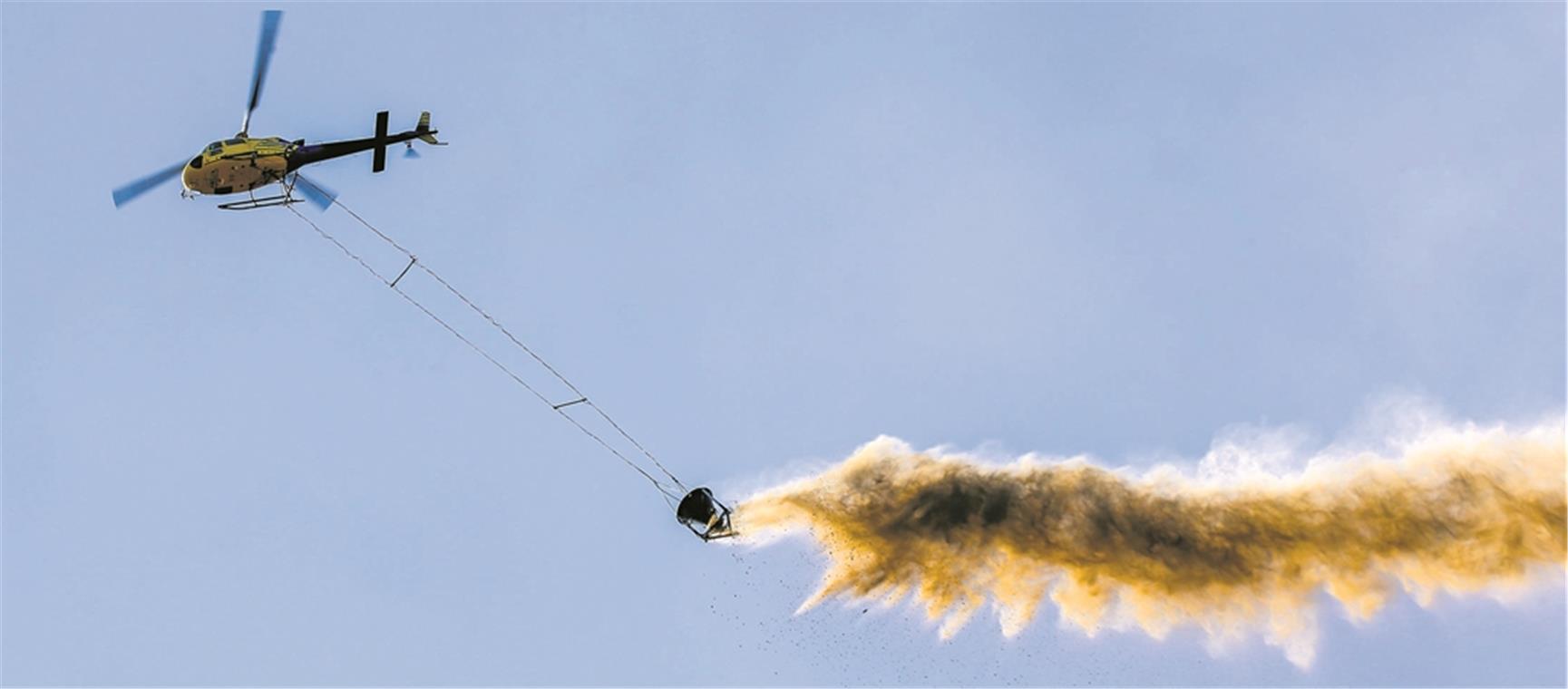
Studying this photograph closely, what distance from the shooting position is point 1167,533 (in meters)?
44.8

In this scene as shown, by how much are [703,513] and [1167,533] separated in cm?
1459

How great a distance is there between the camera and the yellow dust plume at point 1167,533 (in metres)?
41.9

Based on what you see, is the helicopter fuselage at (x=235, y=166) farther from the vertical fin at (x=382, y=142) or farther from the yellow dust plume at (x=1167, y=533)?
the yellow dust plume at (x=1167, y=533)

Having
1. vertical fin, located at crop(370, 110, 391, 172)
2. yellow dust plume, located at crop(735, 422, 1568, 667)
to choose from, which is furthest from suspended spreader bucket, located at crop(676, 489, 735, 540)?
vertical fin, located at crop(370, 110, 391, 172)

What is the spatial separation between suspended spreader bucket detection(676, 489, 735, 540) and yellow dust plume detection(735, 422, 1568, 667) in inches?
73.8

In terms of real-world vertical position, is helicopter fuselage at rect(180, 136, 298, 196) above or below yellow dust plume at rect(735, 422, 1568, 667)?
above

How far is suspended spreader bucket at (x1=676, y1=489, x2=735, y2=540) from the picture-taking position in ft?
142

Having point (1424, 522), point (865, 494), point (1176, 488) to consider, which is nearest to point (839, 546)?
point (865, 494)

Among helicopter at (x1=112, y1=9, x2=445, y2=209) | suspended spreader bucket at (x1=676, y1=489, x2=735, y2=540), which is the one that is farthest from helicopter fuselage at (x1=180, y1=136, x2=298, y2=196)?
suspended spreader bucket at (x1=676, y1=489, x2=735, y2=540)

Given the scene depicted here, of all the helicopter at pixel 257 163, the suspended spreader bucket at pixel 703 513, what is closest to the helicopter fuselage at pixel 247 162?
the helicopter at pixel 257 163

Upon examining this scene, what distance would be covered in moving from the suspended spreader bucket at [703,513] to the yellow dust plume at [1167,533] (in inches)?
73.8

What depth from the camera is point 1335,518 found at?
1710 inches

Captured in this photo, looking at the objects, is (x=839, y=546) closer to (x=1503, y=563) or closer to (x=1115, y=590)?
(x=1115, y=590)

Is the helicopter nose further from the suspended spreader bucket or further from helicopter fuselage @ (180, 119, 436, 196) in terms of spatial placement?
the suspended spreader bucket
